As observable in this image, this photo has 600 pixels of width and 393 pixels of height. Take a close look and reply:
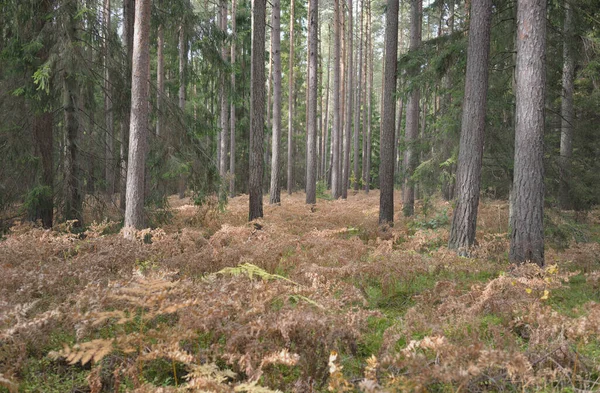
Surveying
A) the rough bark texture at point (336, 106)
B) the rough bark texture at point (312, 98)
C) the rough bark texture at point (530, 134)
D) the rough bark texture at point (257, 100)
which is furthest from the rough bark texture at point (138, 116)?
the rough bark texture at point (336, 106)

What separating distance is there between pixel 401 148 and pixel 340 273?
7.78m

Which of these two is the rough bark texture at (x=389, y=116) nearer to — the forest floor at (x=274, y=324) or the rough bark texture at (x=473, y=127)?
the rough bark texture at (x=473, y=127)

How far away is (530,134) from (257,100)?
6.34 metres

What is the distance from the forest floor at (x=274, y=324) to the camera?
293 cm

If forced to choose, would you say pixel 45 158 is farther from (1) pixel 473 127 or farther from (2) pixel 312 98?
(2) pixel 312 98

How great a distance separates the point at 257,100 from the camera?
1026cm

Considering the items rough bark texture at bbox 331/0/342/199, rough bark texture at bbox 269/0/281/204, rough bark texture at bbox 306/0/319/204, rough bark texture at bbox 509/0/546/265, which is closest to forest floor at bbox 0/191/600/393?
rough bark texture at bbox 509/0/546/265

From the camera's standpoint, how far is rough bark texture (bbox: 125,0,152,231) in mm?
7469

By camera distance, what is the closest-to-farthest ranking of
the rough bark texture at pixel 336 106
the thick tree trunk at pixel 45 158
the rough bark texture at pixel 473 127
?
the rough bark texture at pixel 473 127, the thick tree trunk at pixel 45 158, the rough bark texture at pixel 336 106

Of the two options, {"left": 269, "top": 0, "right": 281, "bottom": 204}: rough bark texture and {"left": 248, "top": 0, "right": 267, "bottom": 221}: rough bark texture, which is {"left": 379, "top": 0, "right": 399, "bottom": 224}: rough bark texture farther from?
{"left": 269, "top": 0, "right": 281, "bottom": 204}: rough bark texture

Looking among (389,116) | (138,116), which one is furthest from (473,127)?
(138,116)

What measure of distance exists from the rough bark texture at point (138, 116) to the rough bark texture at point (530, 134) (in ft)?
22.0

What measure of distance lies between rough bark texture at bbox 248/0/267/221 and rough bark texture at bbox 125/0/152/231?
3.12 meters

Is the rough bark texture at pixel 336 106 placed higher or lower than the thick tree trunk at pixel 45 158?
higher
